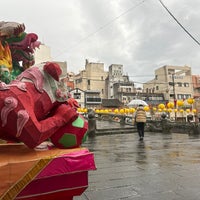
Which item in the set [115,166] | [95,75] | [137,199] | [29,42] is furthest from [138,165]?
[95,75]

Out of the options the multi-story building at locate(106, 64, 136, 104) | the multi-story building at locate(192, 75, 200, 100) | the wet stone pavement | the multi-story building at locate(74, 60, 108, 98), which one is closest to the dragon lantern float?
the wet stone pavement

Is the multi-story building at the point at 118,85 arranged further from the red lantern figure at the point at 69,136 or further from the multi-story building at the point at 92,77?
the red lantern figure at the point at 69,136

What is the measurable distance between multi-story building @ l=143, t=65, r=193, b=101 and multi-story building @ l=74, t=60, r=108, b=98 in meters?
12.0

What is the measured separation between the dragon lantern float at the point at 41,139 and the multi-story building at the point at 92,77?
6276cm

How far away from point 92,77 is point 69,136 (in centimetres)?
6472

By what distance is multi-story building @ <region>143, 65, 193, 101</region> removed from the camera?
63250 millimetres

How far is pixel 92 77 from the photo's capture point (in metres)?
67.1

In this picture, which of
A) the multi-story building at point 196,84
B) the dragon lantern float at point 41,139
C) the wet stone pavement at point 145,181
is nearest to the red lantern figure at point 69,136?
the dragon lantern float at point 41,139

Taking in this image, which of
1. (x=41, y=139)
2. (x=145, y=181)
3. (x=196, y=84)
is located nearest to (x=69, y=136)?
(x=41, y=139)

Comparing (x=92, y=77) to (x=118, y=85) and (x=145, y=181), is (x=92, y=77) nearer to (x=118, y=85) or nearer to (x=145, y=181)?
(x=118, y=85)

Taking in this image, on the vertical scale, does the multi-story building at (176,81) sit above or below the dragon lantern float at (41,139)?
above

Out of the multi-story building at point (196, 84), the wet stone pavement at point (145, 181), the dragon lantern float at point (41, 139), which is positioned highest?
the multi-story building at point (196, 84)

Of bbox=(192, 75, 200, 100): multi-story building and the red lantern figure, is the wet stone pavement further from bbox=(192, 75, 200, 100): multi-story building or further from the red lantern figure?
bbox=(192, 75, 200, 100): multi-story building

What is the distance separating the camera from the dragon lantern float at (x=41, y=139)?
217 cm
